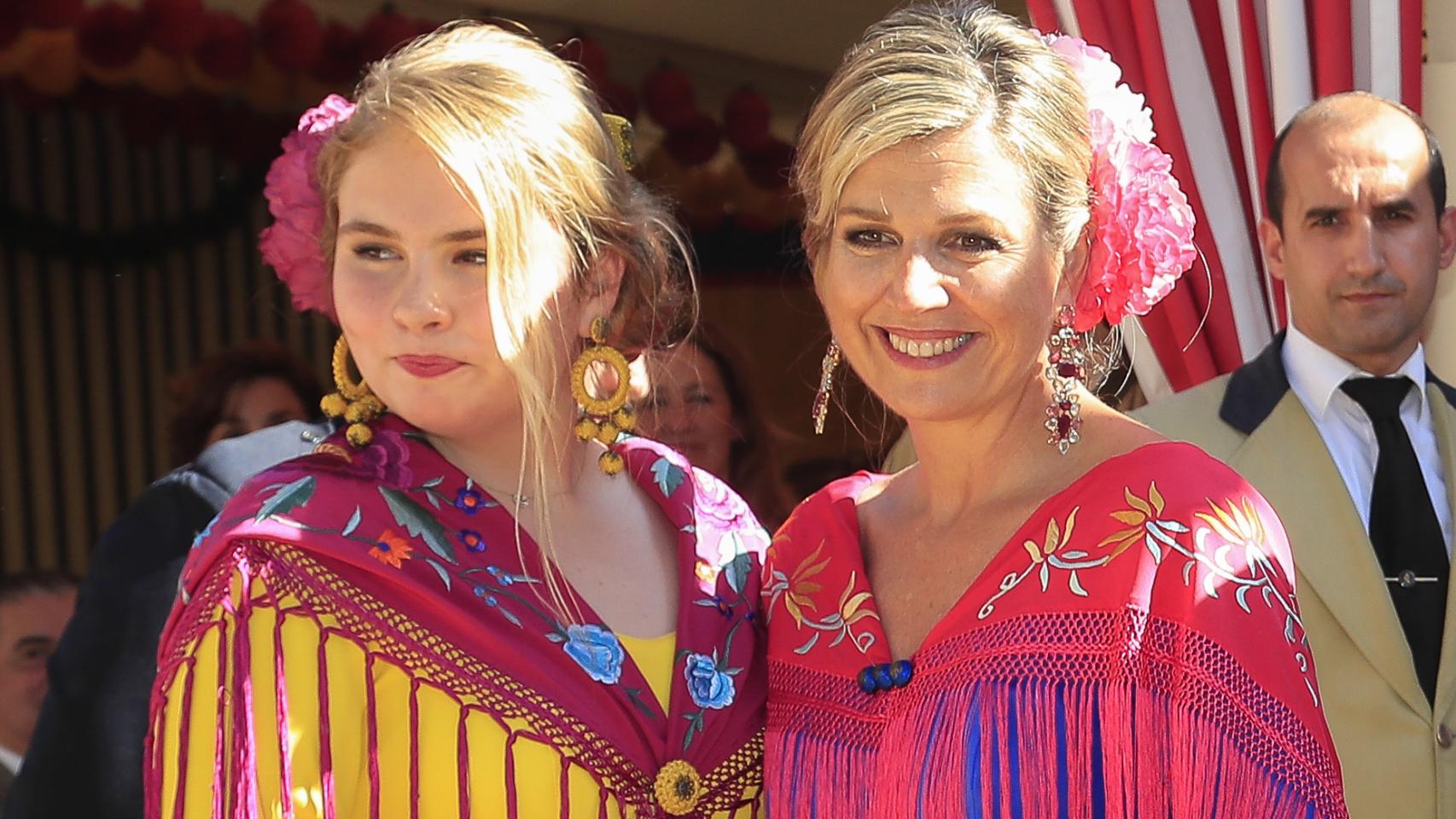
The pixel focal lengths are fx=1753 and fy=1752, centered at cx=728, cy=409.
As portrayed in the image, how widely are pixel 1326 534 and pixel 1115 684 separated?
1202mm

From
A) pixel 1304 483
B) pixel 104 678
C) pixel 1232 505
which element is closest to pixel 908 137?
pixel 1232 505

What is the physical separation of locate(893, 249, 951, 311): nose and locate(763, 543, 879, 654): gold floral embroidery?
39cm

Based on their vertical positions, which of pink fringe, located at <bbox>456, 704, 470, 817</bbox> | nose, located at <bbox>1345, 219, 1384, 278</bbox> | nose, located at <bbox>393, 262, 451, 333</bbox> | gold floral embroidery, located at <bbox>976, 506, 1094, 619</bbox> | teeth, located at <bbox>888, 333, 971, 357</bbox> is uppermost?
nose, located at <bbox>1345, 219, 1384, 278</bbox>

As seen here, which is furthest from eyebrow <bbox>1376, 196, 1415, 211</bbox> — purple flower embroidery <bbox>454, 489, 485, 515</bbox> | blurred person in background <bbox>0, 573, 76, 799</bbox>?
blurred person in background <bbox>0, 573, 76, 799</bbox>

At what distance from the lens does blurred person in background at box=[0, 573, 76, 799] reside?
421 centimetres

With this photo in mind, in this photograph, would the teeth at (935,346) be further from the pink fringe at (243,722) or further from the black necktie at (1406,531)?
the black necktie at (1406,531)

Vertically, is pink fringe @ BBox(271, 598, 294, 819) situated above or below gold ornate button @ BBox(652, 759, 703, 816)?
above

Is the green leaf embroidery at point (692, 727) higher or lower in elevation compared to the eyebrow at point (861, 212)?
lower

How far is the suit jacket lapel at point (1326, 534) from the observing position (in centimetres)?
293

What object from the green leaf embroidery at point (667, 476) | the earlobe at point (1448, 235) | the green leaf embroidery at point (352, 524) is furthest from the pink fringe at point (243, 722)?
the earlobe at point (1448, 235)

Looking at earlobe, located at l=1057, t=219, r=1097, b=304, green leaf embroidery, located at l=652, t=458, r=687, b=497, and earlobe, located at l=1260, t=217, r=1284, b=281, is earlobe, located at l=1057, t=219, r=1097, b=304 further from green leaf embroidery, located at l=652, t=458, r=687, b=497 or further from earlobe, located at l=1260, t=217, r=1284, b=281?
earlobe, located at l=1260, t=217, r=1284, b=281

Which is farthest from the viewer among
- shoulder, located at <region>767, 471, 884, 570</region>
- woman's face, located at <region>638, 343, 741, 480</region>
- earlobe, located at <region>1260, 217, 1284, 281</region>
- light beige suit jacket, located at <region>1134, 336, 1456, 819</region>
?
woman's face, located at <region>638, 343, 741, 480</region>

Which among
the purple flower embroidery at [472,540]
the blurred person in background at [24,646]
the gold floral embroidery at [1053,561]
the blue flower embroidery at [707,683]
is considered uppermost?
the purple flower embroidery at [472,540]

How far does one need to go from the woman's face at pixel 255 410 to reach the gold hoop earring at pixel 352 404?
6.52ft
